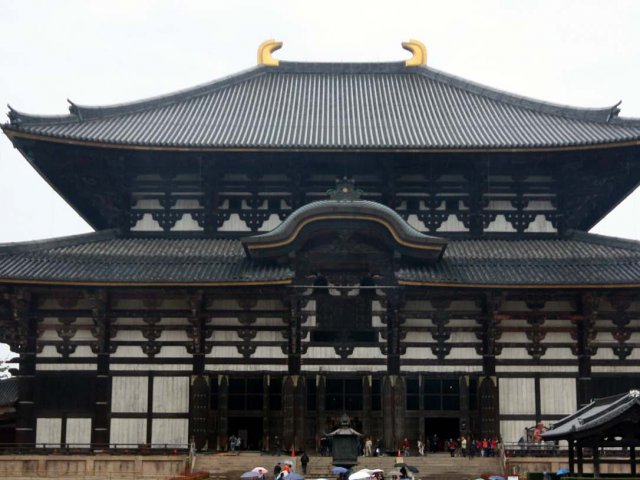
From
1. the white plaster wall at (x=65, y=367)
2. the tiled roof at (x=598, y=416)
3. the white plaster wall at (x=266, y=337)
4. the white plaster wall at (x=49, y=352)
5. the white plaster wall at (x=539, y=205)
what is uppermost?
the white plaster wall at (x=539, y=205)

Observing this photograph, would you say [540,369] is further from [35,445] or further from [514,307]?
[35,445]

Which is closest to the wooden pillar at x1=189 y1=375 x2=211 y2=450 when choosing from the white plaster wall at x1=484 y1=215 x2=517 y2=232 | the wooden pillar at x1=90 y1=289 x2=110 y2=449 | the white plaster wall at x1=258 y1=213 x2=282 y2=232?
the wooden pillar at x1=90 y1=289 x2=110 y2=449

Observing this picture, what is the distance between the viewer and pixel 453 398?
40719 millimetres

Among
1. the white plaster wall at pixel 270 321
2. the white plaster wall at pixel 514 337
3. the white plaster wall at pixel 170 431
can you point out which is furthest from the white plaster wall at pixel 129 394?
the white plaster wall at pixel 514 337

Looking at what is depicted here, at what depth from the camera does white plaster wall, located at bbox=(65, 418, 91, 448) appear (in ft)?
132

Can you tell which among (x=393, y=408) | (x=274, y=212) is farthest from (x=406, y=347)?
(x=274, y=212)

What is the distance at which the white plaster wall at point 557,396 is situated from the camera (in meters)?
40.6

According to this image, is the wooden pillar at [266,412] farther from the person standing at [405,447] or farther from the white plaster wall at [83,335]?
the white plaster wall at [83,335]

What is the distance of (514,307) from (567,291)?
2425 millimetres

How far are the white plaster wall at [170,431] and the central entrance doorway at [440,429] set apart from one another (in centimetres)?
980

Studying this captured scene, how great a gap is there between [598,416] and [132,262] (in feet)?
71.7

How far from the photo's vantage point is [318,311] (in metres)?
41.1

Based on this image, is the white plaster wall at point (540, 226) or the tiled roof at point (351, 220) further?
the white plaster wall at point (540, 226)

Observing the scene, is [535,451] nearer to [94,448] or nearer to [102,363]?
[94,448]
